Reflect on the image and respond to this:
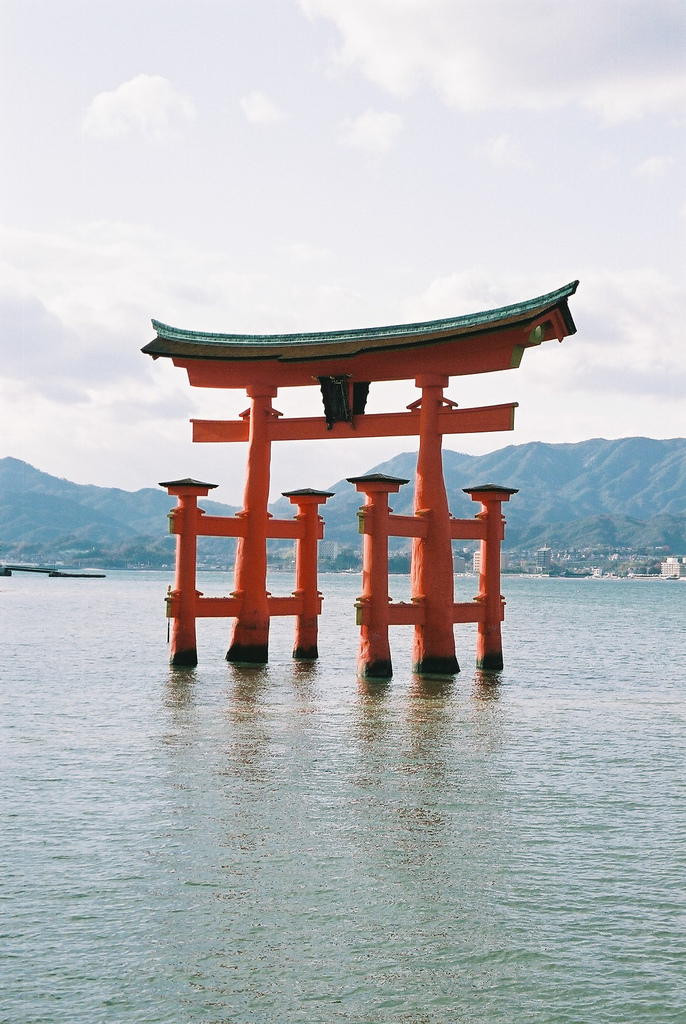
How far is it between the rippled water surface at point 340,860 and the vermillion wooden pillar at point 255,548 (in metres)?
3.70

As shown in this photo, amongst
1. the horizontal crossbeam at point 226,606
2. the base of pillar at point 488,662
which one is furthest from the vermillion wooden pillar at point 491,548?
the horizontal crossbeam at point 226,606

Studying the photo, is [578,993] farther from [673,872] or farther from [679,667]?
[679,667]

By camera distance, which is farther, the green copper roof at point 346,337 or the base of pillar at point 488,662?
the base of pillar at point 488,662

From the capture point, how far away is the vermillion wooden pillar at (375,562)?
23.1m

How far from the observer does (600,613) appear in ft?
299

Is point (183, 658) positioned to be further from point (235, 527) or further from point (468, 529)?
point (468, 529)

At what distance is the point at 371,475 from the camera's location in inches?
906

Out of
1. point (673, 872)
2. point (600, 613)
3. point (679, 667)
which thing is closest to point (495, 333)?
point (673, 872)

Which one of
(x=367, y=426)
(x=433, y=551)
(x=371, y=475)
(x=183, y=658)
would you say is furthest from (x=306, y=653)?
(x=371, y=475)

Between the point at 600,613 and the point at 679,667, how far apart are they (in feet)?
179

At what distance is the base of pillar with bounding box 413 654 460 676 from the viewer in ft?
80.0

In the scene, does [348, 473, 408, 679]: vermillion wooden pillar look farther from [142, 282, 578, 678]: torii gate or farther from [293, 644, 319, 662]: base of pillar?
[293, 644, 319, 662]: base of pillar

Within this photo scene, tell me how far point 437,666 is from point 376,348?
24.6 ft

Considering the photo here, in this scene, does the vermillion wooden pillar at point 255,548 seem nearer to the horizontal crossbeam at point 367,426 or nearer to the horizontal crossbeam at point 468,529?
the horizontal crossbeam at point 367,426
